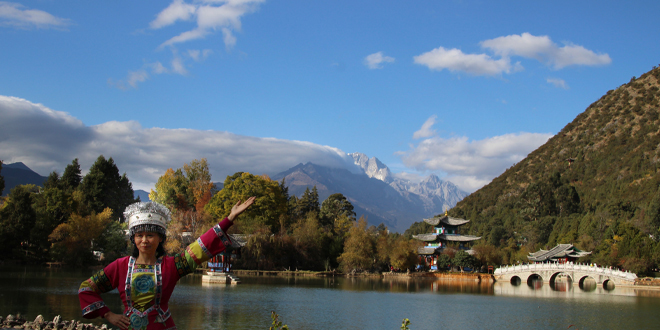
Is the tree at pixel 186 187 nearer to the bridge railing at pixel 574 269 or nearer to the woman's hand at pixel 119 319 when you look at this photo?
the bridge railing at pixel 574 269

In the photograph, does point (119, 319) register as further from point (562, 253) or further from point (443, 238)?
point (443, 238)

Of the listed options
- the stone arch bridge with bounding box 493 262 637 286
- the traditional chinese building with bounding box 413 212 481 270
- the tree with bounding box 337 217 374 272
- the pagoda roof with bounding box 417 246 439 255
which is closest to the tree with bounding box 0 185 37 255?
the tree with bounding box 337 217 374 272

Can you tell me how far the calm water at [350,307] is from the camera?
66.4ft

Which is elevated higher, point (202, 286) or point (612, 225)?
point (612, 225)

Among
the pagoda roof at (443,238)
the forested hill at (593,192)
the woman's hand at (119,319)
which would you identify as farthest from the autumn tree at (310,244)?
the woman's hand at (119,319)

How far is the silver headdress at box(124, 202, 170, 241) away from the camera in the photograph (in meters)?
4.10

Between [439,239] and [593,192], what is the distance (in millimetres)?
37705

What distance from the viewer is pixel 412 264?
52.4 metres

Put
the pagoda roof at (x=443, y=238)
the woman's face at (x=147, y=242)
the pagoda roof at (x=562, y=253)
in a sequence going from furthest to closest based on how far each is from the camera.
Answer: the pagoda roof at (x=443, y=238)
the pagoda roof at (x=562, y=253)
the woman's face at (x=147, y=242)

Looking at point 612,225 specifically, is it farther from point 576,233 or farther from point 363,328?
point 363,328

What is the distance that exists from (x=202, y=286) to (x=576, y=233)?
1682 inches

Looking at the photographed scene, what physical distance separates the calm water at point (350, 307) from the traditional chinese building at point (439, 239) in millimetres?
21244

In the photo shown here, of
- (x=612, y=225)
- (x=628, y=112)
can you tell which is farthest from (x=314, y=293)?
(x=628, y=112)

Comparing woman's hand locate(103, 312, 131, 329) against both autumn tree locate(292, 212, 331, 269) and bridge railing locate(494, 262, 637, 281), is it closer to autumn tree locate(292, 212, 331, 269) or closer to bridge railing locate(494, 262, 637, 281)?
bridge railing locate(494, 262, 637, 281)
